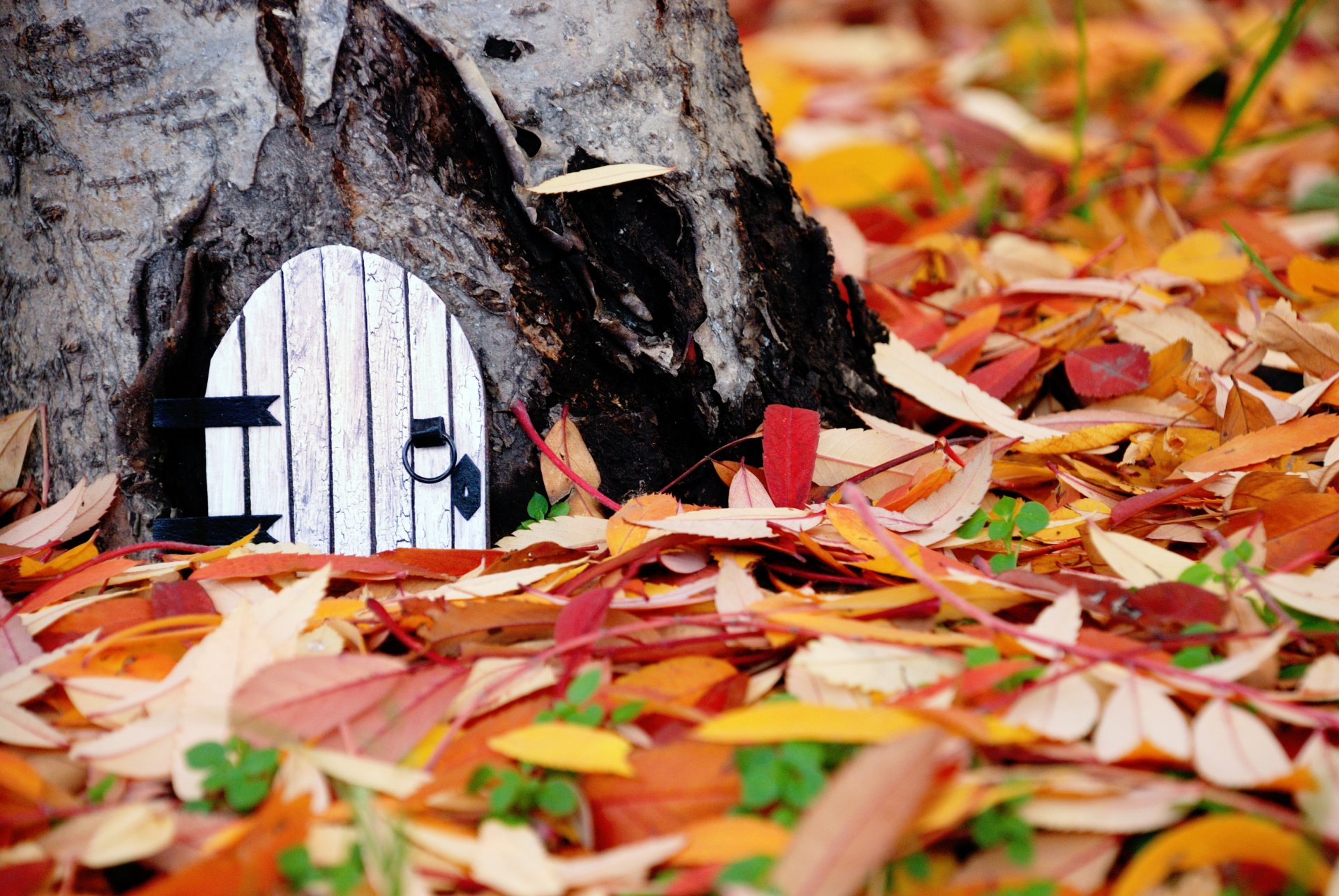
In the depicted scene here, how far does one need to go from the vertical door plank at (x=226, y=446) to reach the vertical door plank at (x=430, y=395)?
0.21 meters

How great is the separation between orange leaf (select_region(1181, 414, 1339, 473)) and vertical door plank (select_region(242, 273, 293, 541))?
41.2 inches

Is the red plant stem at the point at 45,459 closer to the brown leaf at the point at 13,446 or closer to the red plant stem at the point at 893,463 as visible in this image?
the brown leaf at the point at 13,446

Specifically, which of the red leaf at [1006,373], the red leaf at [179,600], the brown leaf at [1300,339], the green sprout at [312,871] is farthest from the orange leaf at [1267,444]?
the red leaf at [179,600]

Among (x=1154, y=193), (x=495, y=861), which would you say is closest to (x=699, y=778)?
(x=495, y=861)

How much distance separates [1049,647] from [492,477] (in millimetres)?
639

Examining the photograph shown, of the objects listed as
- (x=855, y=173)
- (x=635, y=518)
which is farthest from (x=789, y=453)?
(x=855, y=173)

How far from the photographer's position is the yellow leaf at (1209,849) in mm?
591

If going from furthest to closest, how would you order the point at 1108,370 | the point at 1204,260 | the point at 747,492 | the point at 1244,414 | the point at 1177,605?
the point at 1204,260, the point at 1108,370, the point at 1244,414, the point at 747,492, the point at 1177,605

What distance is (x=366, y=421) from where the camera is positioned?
1085 mm

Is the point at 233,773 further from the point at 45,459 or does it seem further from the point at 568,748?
the point at 45,459

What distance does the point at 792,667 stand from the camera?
77 centimetres

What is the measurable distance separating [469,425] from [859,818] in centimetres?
66

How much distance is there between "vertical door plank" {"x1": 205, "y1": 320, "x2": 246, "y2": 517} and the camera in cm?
108

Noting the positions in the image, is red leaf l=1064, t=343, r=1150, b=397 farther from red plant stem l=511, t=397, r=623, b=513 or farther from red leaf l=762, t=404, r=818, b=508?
red plant stem l=511, t=397, r=623, b=513
